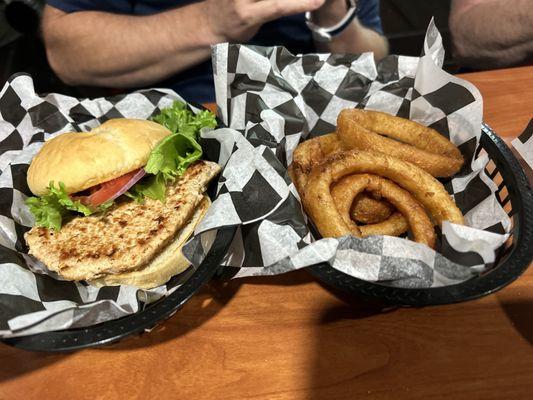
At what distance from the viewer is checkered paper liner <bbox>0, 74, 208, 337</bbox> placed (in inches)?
42.4

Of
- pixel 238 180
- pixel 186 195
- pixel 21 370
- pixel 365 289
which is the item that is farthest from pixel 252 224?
pixel 21 370

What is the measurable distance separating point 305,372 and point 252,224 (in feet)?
1.45

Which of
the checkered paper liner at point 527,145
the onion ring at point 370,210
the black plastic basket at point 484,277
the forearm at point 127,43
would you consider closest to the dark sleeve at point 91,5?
the forearm at point 127,43

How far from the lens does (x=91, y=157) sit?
4.44ft

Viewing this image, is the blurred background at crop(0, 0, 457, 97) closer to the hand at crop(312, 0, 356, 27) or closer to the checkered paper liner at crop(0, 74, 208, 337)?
the checkered paper liner at crop(0, 74, 208, 337)

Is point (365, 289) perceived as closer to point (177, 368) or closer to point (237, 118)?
point (177, 368)

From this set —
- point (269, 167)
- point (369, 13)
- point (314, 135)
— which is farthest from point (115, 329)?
point (369, 13)

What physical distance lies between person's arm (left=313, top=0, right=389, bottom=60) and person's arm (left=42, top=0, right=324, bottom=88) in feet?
1.34

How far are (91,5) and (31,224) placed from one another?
50.8 inches

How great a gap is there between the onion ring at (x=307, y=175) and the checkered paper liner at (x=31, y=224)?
19.3 inches

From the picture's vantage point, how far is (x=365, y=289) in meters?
1.07

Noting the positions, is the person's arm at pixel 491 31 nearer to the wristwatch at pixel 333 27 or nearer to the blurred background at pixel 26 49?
the blurred background at pixel 26 49

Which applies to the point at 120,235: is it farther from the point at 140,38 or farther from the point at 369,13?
the point at 369,13

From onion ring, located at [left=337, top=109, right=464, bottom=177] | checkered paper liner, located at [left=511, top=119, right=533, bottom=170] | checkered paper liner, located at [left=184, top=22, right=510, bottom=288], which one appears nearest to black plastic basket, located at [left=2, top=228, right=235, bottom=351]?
checkered paper liner, located at [left=184, top=22, right=510, bottom=288]
